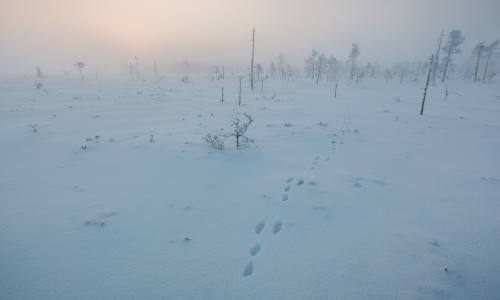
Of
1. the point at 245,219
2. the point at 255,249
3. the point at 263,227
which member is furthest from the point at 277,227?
the point at 255,249

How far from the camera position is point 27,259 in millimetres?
4168

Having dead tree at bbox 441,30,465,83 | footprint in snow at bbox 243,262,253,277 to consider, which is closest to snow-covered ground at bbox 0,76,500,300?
footprint in snow at bbox 243,262,253,277

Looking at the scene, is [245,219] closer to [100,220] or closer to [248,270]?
[248,270]

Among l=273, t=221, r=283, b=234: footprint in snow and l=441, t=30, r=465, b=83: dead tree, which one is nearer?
l=273, t=221, r=283, b=234: footprint in snow

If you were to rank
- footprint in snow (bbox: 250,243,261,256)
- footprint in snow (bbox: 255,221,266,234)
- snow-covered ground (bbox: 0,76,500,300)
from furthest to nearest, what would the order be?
footprint in snow (bbox: 255,221,266,234) → footprint in snow (bbox: 250,243,261,256) → snow-covered ground (bbox: 0,76,500,300)

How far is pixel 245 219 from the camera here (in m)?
5.41

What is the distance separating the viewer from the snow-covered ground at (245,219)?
3.77 meters

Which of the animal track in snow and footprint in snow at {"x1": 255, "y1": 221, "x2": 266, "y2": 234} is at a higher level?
footprint in snow at {"x1": 255, "y1": 221, "x2": 266, "y2": 234}

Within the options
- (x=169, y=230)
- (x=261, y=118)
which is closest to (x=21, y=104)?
(x=261, y=118)

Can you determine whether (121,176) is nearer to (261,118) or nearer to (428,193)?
(428,193)

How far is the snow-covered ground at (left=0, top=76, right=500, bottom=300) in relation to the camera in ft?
12.4

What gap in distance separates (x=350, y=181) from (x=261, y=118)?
33.8ft

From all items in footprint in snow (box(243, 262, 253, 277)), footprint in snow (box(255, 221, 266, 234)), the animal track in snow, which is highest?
footprint in snow (box(255, 221, 266, 234))

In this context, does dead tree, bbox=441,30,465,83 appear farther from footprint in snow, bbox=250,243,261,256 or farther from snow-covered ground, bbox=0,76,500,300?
footprint in snow, bbox=250,243,261,256
